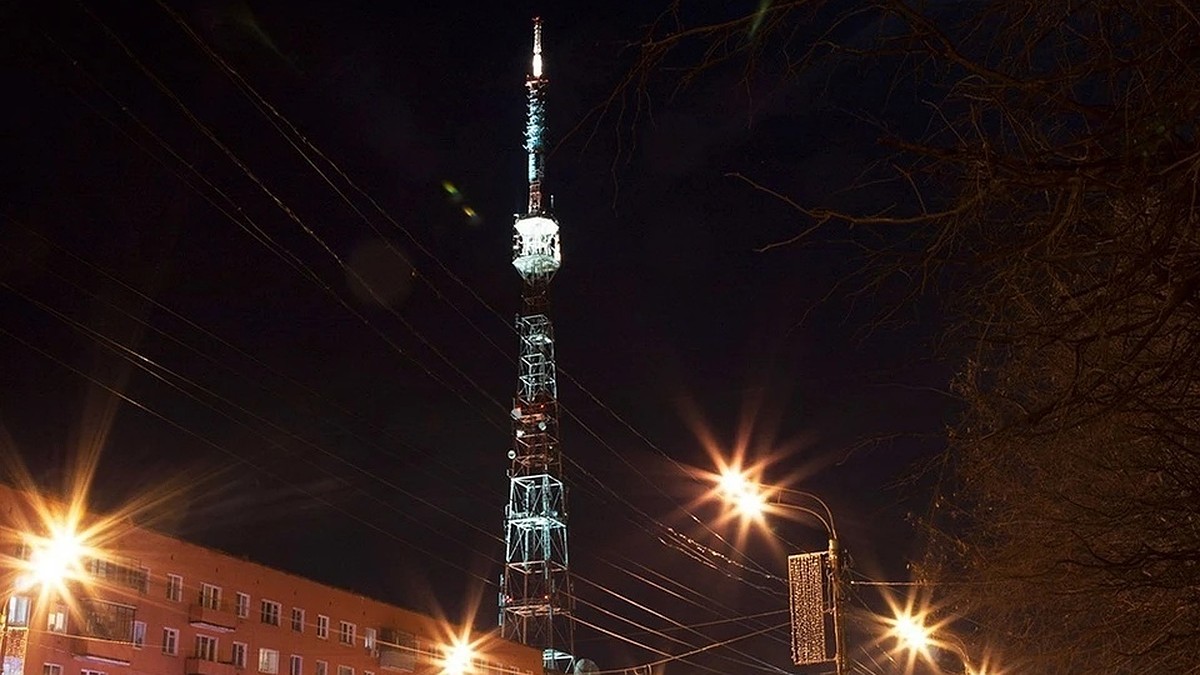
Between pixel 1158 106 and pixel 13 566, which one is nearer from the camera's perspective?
pixel 1158 106

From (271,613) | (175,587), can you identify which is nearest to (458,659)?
(271,613)

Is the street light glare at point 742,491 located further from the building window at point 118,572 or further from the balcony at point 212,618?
the balcony at point 212,618

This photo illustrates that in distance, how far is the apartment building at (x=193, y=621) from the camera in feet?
144

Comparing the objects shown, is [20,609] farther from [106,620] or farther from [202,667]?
[202,667]

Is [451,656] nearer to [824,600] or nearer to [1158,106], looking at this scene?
[824,600]

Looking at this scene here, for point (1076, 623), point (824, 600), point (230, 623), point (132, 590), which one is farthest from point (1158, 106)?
point (230, 623)

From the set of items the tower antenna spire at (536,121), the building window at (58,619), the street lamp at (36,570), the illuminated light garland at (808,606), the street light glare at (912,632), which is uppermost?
the tower antenna spire at (536,121)

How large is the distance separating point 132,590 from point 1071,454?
4315 cm

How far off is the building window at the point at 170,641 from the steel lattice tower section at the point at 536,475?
17840 millimetres

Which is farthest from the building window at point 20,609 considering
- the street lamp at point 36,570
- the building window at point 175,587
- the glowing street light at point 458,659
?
the glowing street light at point 458,659

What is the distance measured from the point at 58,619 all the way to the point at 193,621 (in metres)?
6.42

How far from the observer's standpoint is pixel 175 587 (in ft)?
166

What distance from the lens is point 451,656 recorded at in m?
62.3

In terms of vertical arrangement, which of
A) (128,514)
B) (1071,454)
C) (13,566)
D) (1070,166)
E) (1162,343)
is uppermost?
(128,514)
